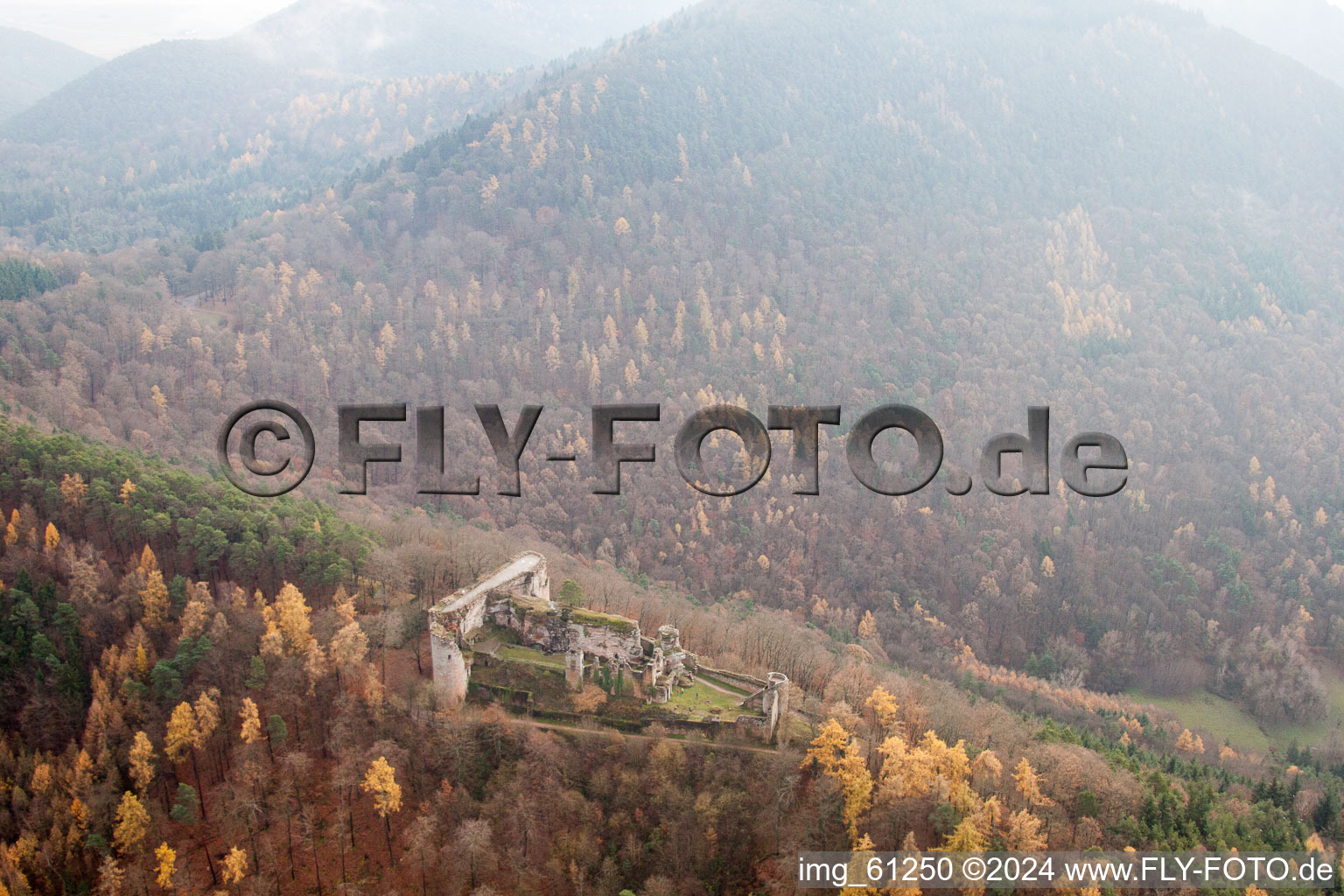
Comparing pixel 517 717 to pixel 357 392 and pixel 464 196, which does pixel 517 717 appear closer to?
pixel 357 392

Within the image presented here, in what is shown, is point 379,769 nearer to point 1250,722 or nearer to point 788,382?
point 1250,722

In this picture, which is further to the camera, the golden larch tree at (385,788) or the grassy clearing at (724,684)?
the grassy clearing at (724,684)

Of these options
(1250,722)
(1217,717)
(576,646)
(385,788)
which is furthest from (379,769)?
(1250,722)

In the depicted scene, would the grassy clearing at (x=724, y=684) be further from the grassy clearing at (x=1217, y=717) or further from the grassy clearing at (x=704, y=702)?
the grassy clearing at (x=1217, y=717)

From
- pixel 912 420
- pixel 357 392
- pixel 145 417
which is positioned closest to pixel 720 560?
pixel 357 392

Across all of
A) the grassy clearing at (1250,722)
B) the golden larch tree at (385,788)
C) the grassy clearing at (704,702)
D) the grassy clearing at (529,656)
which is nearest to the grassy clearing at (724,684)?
the grassy clearing at (704,702)

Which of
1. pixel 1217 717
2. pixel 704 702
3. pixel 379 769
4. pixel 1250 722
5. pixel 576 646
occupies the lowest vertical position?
pixel 1250 722

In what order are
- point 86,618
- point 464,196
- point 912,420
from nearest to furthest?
point 912,420 → point 86,618 → point 464,196

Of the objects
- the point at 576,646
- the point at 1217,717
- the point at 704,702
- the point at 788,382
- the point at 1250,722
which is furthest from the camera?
the point at 788,382

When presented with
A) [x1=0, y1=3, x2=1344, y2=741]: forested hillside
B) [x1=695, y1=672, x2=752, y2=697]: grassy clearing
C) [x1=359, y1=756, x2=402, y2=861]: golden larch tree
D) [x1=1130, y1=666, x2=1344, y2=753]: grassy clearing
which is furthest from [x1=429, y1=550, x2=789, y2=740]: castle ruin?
[x1=1130, y1=666, x2=1344, y2=753]: grassy clearing

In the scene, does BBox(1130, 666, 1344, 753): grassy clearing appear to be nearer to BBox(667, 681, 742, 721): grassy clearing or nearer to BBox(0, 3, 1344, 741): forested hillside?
BBox(0, 3, 1344, 741): forested hillside

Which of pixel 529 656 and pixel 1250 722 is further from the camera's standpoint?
pixel 1250 722
